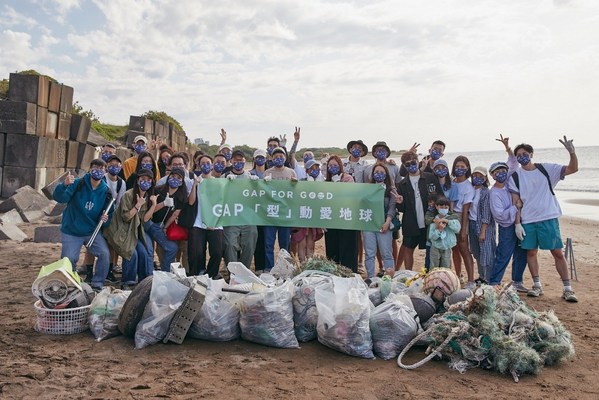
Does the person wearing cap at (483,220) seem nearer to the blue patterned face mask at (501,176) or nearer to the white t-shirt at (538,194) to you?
the blue patterned face mask at (501,176)

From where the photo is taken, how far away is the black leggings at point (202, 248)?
710 centimetres

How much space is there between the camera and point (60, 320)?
513 centimetres

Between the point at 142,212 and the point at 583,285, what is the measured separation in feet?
21.0

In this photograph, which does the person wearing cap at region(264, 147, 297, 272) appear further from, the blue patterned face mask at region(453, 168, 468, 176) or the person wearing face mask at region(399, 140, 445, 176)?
the blue patterned face mask at region(453, 168, 468, 176)

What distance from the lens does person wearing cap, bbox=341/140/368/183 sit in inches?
320

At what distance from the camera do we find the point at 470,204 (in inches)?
288

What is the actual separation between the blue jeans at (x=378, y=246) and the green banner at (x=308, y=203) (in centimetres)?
12

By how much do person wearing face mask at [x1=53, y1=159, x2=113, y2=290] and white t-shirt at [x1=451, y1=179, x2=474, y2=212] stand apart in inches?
183

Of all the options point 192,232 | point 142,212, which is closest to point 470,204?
point 192,232

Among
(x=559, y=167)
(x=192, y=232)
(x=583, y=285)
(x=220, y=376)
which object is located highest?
(x=559, y=167)

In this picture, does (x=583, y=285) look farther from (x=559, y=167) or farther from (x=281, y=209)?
(x=281, y=209)

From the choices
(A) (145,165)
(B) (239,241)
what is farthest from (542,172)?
(A) (145,165)

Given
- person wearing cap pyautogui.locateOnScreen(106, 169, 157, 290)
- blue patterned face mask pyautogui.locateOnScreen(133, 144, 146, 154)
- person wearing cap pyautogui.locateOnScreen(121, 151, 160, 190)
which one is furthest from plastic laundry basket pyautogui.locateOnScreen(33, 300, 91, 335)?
blue patterned face mask pyautogui.locateOnScreen(133, 144, 146, 154)

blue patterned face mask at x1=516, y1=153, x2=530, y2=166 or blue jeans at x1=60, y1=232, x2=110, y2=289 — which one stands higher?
blue patterned face mask at x1=516, y1=153, x2=530, y2=166
